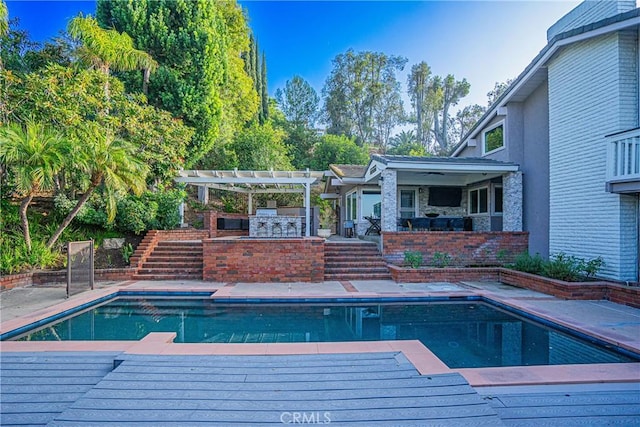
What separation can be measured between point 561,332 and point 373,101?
3448 centimetres

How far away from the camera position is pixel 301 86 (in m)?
35.4

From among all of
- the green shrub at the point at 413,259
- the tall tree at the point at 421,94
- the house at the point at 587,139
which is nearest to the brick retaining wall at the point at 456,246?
the green shrub at the point at 413,259

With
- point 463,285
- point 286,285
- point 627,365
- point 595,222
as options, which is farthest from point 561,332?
point 286,285

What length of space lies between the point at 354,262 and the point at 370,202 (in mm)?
5019

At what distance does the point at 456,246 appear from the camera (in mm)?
10664

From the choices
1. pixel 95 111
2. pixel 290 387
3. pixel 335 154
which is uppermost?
pixel 335 154

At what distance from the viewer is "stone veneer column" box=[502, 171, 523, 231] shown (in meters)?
11.5

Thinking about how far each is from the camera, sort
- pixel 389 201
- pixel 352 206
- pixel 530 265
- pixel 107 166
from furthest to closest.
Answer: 1. pixel 352 206
2. pixel 389 201
3. pixel 530 265
4. pixel 107 166

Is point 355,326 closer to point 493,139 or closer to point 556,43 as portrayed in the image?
point 556,43

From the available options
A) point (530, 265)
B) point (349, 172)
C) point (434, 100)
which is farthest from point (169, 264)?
point (434, 100)

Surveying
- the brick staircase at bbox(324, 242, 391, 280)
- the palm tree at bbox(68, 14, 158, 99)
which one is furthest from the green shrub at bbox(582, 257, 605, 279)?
the palm tree at bbox(68, 14, 158, 99)

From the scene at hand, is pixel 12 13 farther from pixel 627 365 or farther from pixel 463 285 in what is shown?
pixel 627 365

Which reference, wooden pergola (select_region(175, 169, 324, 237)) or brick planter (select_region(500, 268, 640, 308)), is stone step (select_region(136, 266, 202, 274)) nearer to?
wooden pergola (select_region(175, 169, 324, 237))

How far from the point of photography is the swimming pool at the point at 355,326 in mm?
4734
